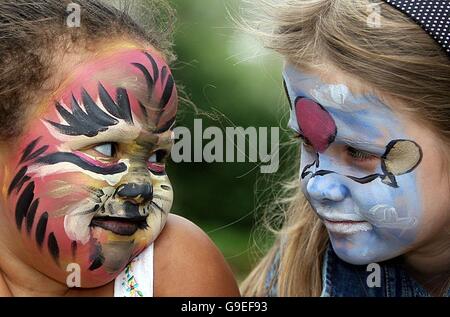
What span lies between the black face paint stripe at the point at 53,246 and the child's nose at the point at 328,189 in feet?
2.22

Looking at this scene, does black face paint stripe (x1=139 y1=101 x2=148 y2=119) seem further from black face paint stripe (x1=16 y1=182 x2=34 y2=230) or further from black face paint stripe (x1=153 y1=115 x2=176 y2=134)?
black face paint stripe (x1=16 y1=182 x2=34 y2=230)

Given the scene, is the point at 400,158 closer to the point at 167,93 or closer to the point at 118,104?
the point at 167,93

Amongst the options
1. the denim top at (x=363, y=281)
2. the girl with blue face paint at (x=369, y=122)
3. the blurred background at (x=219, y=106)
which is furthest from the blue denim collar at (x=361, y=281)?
the blurred background at (x=219, y=106)

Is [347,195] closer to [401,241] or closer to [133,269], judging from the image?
[401,241]

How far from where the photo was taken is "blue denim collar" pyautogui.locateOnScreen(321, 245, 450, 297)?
2.47 m

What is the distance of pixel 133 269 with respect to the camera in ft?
7.37

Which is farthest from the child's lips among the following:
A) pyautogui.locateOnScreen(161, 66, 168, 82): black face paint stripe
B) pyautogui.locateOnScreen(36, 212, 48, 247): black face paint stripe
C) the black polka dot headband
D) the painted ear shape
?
the black polka dot headband

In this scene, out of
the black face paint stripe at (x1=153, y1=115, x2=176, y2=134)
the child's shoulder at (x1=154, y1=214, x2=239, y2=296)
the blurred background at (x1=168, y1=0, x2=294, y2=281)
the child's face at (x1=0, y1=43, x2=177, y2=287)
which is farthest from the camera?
the blurred background at (x1=168, y1=0, x2=294, y2=281)

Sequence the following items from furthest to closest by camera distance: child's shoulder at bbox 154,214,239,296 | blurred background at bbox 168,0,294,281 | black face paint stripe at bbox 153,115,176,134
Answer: blurred background at bbox 168,0,294,281, child's shoulder at bbox 154,214,239,296, black face paint stripe at bbox 153,115,176,134

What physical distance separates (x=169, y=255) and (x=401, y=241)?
24.6 inches

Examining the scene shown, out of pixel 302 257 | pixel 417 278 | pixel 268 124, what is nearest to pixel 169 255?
pixel 302 257

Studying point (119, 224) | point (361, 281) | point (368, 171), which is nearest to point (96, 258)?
point (119, 224)

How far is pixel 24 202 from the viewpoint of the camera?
2.06 meters
